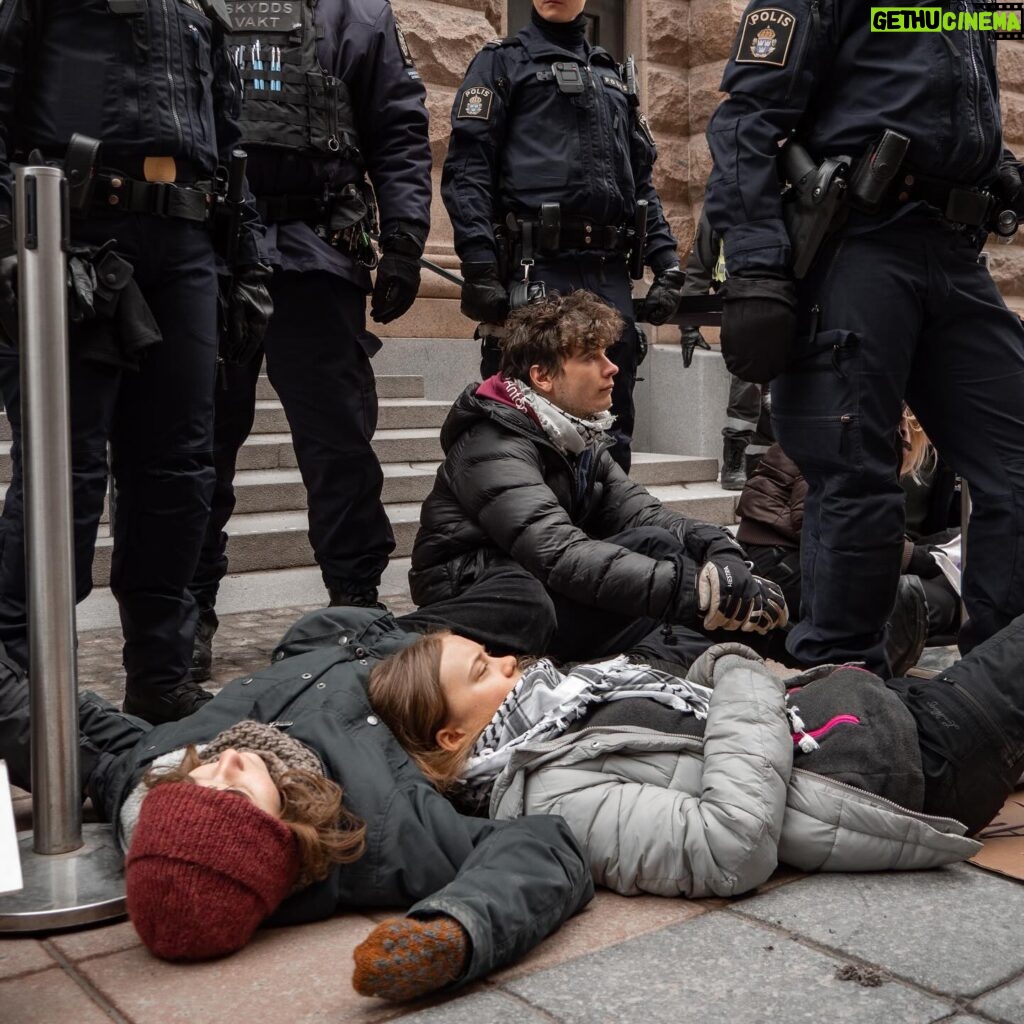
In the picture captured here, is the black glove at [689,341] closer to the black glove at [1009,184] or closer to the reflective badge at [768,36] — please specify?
the black glove at [1009,184]

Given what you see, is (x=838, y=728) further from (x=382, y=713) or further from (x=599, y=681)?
(x=382, y=713)

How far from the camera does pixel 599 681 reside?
2.65 metres

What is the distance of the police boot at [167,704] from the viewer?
3.43 metres

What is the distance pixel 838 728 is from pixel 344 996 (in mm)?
1015

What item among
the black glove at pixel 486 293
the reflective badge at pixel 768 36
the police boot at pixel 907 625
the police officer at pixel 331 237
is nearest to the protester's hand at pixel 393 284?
the police officer at pixel 331 237

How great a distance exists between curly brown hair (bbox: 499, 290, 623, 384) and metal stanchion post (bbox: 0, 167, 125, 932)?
174cm

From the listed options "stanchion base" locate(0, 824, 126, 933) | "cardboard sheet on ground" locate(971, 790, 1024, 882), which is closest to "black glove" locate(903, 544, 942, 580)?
"cardboard sheet on ground" locate(971, 790, 1024, 882)

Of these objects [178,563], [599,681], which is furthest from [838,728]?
[178,563]

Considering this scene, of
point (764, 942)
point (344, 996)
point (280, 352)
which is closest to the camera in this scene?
point (344, 996)

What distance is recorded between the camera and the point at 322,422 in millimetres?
4484

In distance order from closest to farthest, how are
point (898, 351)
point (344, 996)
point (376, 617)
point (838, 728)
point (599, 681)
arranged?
point (344, 996) → point (838, 728) → point (599, 681) → point (376, 617) → point (898, 351)

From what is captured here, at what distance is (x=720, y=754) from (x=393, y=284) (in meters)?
2.54

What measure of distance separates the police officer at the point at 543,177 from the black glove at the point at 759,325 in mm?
1653

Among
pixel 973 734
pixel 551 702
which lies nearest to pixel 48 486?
pixel 551 702
